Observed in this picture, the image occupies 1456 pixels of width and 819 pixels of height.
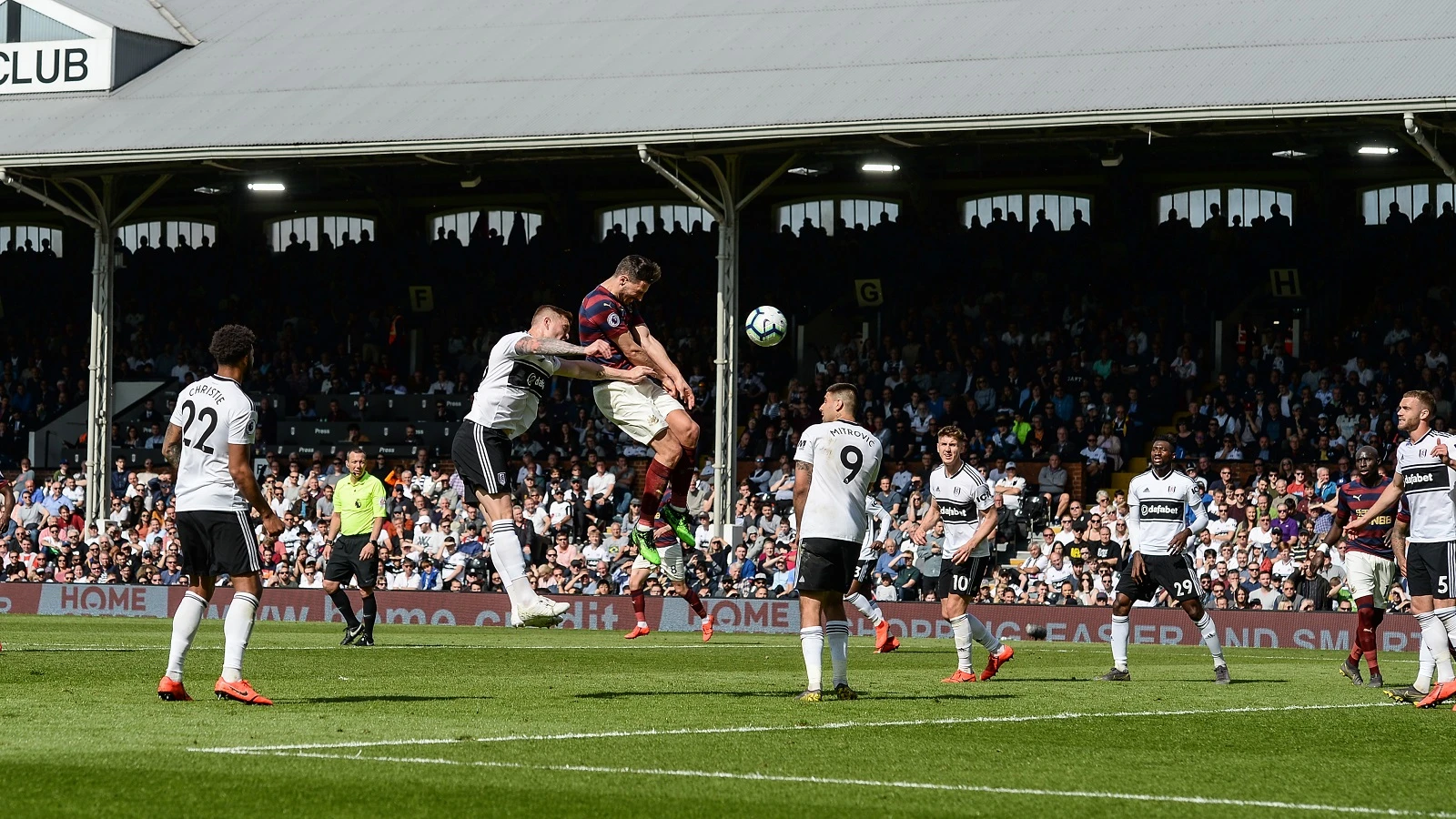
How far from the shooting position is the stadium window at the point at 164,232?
4559 centimetres

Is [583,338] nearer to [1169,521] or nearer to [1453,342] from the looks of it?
[1169,521]

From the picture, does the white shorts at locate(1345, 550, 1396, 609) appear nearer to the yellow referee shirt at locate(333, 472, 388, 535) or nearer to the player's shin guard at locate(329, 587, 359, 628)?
the yellow referee shirt at locate(333, 472, 388, 535)

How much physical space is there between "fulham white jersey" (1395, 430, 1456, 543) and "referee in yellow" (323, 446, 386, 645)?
35.3ft

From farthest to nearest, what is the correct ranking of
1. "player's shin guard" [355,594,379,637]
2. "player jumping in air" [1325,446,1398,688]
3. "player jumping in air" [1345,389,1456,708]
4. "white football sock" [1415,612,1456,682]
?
"player's shin guard" [355,594,379,637] → "player jumping in air" [1325,446,1398,688] → "white football sock" [1415,612,1456,682] → "player jumping in air" [1345,389,1456,708]

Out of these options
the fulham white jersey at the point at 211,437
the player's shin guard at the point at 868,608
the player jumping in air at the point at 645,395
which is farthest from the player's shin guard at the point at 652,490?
the player's shin guard at the point at 868,608

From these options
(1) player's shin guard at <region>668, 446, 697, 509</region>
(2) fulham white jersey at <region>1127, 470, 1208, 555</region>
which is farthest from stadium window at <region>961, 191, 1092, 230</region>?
(1) player's shin guard at <region>668, 446, 697, 509</region>

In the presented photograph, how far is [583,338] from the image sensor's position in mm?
12492

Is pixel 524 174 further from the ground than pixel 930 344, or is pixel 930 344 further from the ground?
pixel 524 174

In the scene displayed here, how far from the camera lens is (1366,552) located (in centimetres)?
1517

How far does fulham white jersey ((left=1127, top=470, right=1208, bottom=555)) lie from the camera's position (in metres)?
15.8

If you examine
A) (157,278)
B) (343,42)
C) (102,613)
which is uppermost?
(343,42)

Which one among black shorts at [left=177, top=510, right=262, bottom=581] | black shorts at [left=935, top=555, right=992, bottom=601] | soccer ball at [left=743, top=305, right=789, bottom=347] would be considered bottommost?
black shorts at [left=935, top=555, right=992, bottom=601]

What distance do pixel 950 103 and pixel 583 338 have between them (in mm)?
15962

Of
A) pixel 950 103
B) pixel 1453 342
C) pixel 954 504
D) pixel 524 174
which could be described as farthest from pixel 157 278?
pixel 954 504
